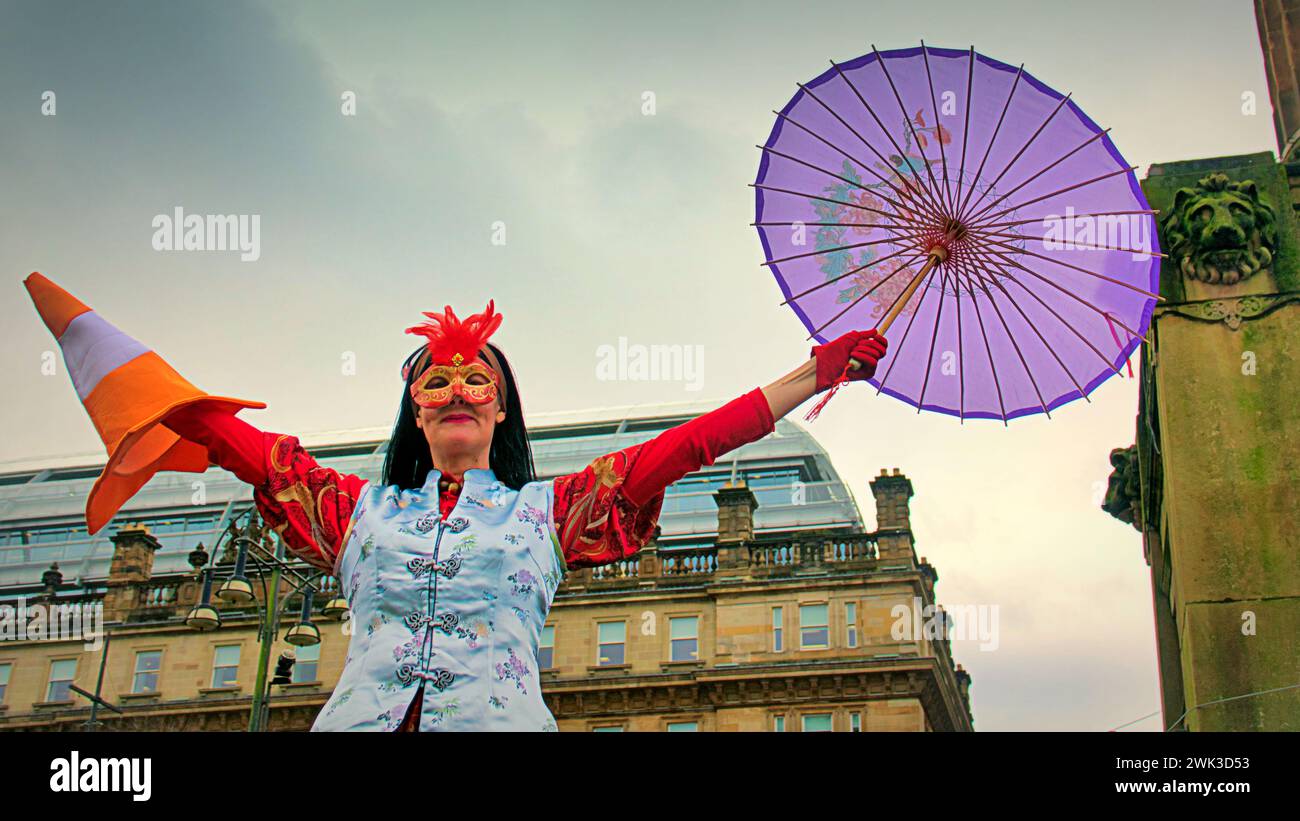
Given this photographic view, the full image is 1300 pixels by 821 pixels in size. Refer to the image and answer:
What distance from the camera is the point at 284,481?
5617 millimetres

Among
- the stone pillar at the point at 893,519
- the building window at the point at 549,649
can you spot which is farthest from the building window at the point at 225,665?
the stone pillar at the point at 893,519

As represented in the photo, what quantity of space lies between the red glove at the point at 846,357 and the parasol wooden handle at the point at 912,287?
47 cm

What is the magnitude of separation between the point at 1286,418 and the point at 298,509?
5.77 metres

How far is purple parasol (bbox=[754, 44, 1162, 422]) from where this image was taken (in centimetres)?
702

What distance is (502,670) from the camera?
498 centimetres

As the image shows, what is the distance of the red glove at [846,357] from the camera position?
19.0ft

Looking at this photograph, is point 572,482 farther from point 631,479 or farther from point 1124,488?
point 1124,488

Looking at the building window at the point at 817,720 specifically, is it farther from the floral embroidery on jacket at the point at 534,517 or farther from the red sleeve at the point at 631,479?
the floral embroidery on jacket at the point at 534,517

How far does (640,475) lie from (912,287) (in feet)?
6.12

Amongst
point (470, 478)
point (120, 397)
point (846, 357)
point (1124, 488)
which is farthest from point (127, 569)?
point (846, 357)

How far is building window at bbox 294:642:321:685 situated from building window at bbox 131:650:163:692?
4.01 metres

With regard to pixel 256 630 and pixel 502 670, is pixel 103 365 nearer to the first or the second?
pixel 502 670

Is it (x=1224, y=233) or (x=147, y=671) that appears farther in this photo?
(x=147, y=671)
